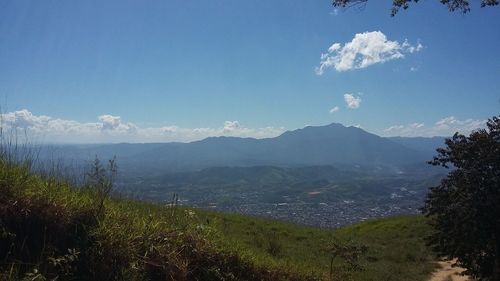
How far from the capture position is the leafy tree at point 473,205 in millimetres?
10562

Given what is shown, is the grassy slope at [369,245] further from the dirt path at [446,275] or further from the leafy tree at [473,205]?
the leafy tree at [473,205]

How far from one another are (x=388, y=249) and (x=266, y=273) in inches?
621

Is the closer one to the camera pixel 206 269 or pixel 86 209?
pixel 86 209

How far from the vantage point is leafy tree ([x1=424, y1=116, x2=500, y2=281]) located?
10.6 m

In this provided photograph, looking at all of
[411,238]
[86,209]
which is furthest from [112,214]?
[411,238]

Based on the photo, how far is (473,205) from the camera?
34.9 ft

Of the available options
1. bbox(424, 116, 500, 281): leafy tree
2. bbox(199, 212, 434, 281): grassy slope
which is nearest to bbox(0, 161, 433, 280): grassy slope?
bbox(199, 212, 434, 281): grassy slope

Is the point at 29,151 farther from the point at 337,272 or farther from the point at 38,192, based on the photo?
the point at 337,272

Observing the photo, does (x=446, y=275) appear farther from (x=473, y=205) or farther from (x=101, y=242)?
(x=101, y=242)

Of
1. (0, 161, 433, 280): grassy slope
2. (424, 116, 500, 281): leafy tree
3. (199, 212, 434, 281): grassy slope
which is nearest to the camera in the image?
(0, 161, 433, 280): grassy slope

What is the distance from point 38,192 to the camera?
6.16m

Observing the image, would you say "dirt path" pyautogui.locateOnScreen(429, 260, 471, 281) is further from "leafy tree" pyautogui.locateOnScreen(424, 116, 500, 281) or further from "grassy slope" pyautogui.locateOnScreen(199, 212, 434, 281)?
"leafy tree" pyautogui.locateOnScreen(424, 116, 500, 281)

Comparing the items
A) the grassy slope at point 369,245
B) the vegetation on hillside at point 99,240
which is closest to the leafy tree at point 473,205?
the grassy slope at point 369,245

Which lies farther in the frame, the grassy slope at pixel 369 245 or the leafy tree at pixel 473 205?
the grassy slope at pixel 369 245
